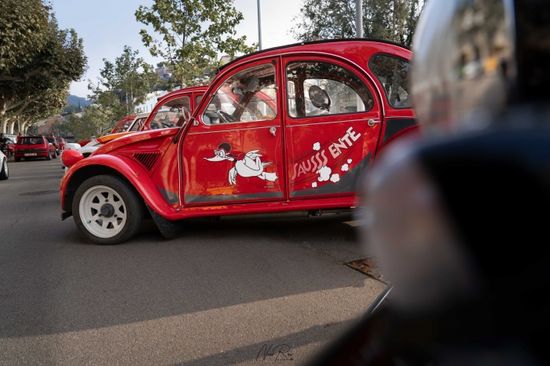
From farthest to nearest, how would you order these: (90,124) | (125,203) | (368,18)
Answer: (90,124) → (368,18) → (125,203)

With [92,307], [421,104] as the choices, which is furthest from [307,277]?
[421,104]

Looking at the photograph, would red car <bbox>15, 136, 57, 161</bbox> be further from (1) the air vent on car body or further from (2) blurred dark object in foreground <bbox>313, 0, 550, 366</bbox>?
(2) blurred dark object in foreground <bbox>313, 0, 550, 366</bbox>

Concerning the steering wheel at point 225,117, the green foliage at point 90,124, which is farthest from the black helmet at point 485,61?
the green foliage at point 90,124

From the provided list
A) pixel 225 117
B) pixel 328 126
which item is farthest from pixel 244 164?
pixel 328 126

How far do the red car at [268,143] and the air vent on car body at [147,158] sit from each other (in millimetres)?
11

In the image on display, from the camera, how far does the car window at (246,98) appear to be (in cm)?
553

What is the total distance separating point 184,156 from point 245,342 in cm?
292

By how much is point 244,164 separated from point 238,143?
9.2 inches

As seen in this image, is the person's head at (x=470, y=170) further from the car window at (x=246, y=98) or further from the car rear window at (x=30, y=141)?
the car rear window at (x=30, y=141)

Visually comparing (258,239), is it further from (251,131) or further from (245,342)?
(245,342)

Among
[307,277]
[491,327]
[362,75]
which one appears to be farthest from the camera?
[362,75]

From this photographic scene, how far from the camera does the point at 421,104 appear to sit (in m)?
0.64

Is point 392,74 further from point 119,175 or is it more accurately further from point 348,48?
point 119,175

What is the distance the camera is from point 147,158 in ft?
19.1
